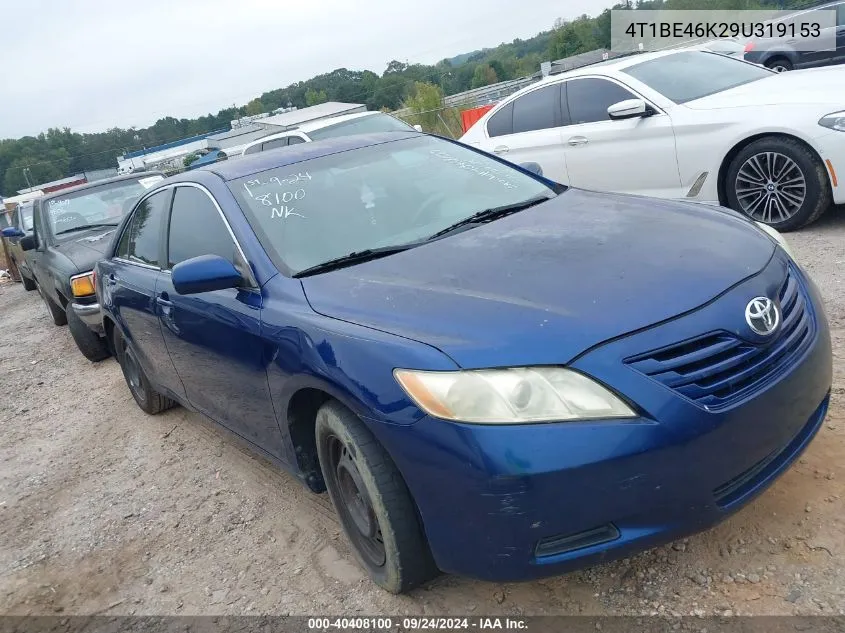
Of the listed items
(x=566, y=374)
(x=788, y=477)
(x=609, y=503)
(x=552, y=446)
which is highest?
(x=566, y=374)

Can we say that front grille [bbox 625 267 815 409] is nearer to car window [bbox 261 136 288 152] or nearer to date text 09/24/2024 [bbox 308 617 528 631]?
date text 09/24/2024 [bbox 308 617 528 631]

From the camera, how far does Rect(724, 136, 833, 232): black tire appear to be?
5.47 m

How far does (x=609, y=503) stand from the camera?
2.05 m

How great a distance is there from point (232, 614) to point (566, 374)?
68.1 inches

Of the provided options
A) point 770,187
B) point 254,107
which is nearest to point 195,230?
point 770,187

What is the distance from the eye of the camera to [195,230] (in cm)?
363

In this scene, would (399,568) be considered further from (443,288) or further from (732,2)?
(732,2)

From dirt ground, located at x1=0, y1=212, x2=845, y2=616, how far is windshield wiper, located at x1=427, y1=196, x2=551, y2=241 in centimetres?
143

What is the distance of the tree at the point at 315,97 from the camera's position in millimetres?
75775

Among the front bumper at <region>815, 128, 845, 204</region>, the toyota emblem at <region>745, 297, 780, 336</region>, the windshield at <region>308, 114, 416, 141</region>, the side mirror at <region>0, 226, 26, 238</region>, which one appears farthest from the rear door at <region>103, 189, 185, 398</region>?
the windshield at <region>308, 114, 416, 141</region>

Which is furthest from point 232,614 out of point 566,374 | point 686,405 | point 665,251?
point 665,251

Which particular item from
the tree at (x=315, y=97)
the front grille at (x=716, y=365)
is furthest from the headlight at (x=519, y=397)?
the tree at (x=315, y=97)

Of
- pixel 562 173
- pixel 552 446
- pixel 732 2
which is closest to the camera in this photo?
pixel 552 446

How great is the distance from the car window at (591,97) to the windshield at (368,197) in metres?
3.31
